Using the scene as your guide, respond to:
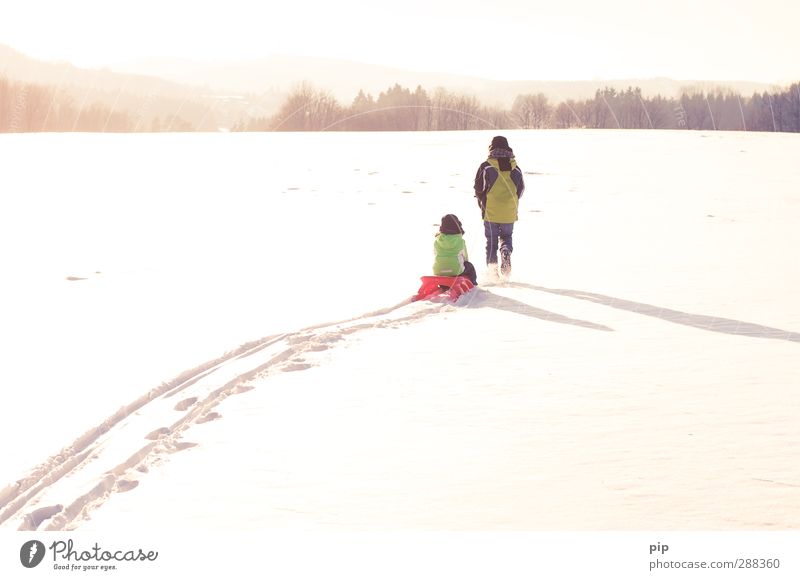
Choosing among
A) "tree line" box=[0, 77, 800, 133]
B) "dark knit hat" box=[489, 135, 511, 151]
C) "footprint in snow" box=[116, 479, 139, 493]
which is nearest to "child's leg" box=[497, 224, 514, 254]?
"dark knit hat" box=[489, 135, 511, 151]

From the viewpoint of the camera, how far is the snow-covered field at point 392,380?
178 inches

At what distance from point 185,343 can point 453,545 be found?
5041 millimetres

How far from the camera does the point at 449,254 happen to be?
979cm

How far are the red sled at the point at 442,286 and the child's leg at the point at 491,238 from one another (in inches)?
40.6

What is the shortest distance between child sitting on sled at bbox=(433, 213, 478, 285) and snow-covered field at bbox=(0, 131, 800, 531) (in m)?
0.46

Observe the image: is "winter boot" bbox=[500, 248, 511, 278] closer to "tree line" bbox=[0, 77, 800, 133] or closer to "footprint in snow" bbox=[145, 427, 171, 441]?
"footprint in snow" bbox=[145, 427, 171, 441]

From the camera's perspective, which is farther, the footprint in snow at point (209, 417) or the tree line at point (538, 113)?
the tree line at point (538, 113)

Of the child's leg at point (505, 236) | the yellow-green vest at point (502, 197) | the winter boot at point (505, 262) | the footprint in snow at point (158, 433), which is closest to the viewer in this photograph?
the footprint in snow at point (158, 433)

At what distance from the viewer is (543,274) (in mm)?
12281

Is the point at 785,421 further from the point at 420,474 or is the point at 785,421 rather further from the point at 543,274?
the point at 543,274

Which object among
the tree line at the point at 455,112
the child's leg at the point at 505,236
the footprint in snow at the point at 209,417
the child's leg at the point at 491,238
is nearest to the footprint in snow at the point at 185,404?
the footprint in snow at the point at 209,417

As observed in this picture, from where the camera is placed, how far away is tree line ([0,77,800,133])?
Result: 159ft

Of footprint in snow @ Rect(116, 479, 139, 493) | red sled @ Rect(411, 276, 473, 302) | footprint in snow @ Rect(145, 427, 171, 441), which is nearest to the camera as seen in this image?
footprint in snow @ Rect(116, 479, 139, 493)

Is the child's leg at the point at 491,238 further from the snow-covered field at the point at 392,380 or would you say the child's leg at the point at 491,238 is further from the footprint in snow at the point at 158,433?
the footprint in snow at the point at 158,433
